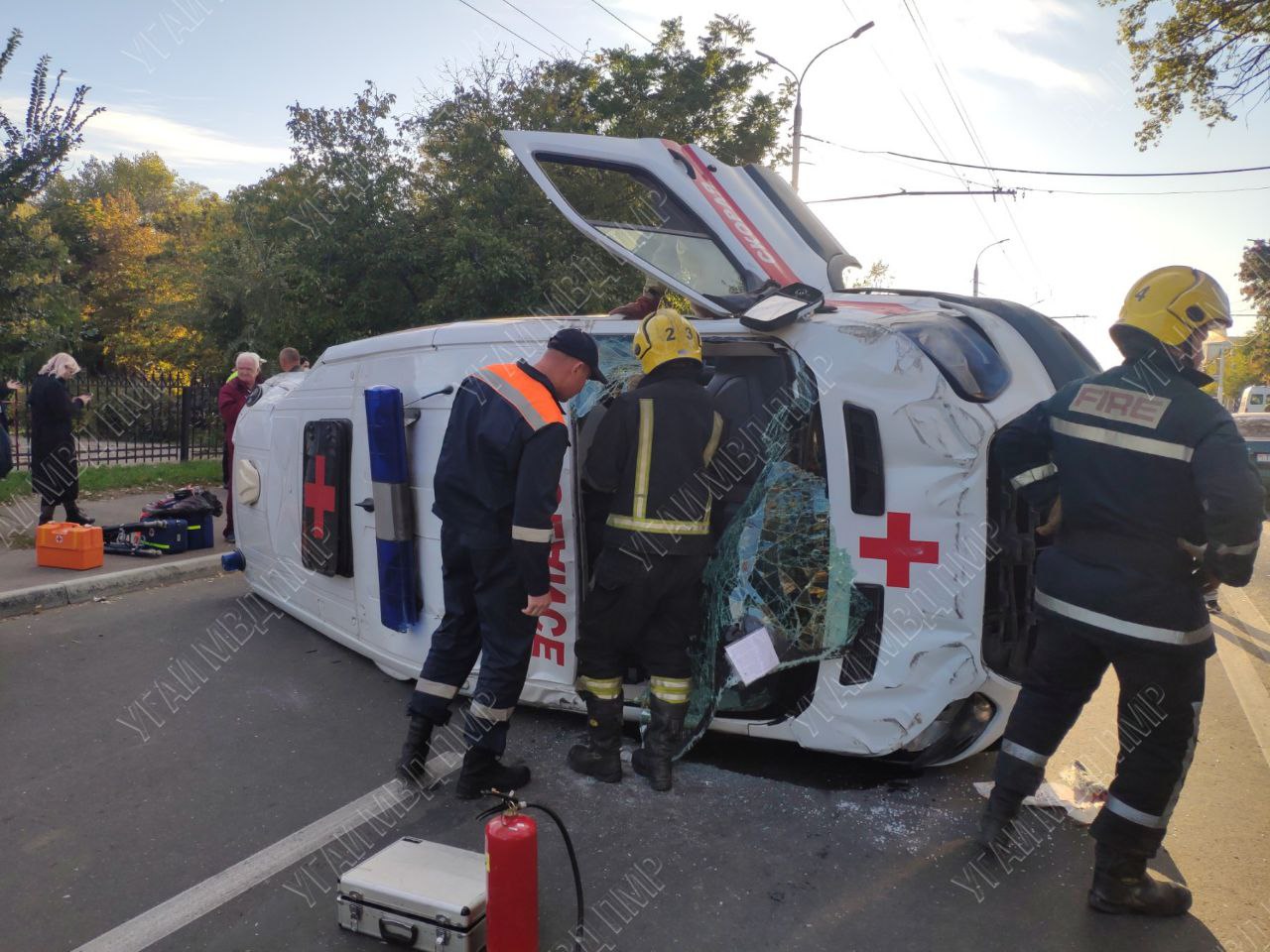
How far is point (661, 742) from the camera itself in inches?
135

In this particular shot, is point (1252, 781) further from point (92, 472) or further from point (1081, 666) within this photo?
point (92, 472)

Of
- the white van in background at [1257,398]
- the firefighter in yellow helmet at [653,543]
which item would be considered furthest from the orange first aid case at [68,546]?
the white van in background at [1257,398]

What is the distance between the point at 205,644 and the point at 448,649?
8.34ft

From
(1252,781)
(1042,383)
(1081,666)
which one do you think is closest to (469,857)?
(1081,666)

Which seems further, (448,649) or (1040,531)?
(448,649)

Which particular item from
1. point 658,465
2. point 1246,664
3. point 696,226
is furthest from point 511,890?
point 1246,664

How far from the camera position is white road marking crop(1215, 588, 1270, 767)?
13.9 ft

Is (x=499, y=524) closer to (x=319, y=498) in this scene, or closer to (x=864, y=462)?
(x=864, y=462)

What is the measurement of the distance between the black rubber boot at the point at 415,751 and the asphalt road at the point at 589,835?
0.40 ft

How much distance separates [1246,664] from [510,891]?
4936mm

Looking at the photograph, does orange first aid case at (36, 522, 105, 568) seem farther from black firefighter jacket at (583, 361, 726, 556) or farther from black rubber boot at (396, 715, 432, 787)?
black firefighter jacket at (583, 361, 726, 556)

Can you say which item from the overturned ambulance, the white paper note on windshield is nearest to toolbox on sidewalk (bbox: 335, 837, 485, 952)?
the white paper note on windshield

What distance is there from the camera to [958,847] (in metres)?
2.99

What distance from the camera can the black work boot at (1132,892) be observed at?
2611 mm
